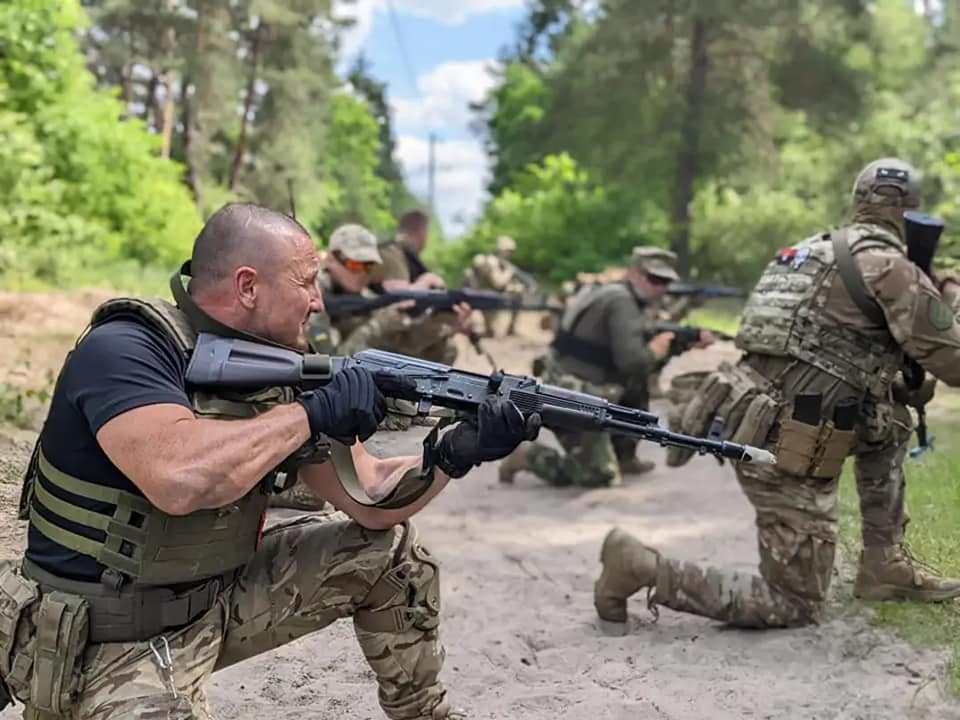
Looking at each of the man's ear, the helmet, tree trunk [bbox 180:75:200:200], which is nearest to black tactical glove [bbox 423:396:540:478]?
the man's ear

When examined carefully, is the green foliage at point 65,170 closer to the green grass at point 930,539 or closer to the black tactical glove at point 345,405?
the green grass at point 930,539

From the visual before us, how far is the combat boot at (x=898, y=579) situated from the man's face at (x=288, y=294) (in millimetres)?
3048

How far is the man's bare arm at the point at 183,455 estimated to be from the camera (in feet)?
7.73

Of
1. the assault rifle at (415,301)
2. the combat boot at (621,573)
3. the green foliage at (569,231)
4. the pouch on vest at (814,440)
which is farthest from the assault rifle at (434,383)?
the green foliage at (569,231)

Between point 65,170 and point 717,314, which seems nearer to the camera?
point 65,170

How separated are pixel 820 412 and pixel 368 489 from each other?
2160 mm

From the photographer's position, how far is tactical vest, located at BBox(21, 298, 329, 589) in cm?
252

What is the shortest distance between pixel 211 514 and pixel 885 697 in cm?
250

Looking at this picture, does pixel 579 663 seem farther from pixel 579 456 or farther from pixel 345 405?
pixel 579 456

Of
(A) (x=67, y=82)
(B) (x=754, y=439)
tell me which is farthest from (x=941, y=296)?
(A) (x=67, y=82)

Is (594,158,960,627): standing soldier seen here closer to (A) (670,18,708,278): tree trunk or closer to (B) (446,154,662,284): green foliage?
(A) (670,18,708,278): tree trunk

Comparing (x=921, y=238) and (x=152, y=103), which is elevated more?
(x=152, y=103)

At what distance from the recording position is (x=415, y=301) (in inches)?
307

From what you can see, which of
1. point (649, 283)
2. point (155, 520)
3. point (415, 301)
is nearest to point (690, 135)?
point (649, 283)
